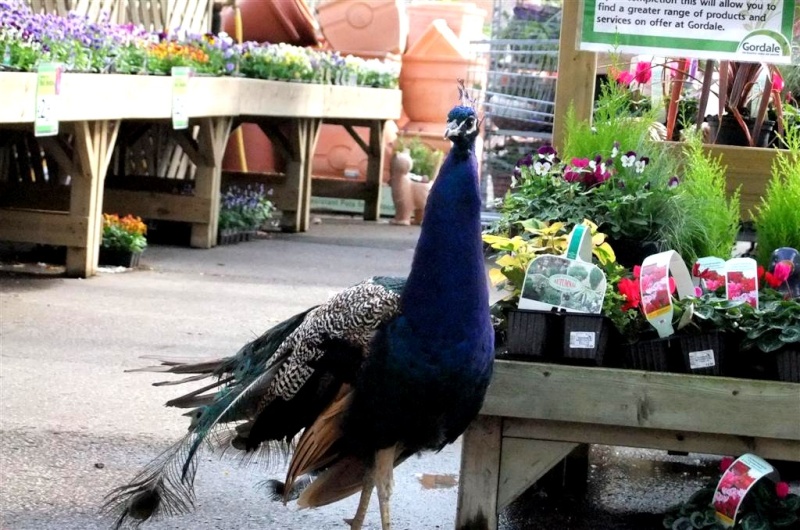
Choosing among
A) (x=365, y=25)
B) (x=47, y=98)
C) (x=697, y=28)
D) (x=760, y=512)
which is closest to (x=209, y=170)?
(x=47, y=98)

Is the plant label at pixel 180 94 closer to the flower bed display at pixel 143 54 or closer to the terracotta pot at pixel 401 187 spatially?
the flower bed display at pixel 143 54

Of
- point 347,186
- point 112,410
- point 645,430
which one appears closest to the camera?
point 645,430

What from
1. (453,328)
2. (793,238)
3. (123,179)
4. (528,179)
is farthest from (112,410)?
(123,179)

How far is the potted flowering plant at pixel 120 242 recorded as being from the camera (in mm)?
9516

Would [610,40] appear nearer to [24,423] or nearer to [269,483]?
[269,483]

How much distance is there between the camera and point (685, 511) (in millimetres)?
4375

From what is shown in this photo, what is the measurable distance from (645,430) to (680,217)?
38.5 inches

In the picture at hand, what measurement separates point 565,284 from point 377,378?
2.68ft

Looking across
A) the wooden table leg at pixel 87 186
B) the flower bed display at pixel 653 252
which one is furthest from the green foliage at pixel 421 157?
the flower bed display at pixel 653 252

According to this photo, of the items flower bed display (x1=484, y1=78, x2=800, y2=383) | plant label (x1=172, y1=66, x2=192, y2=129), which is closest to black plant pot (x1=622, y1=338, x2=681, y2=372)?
flower bed display (x1=484, y1=78, x2=800, y2=383)

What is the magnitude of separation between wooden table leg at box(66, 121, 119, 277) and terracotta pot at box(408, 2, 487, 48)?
853cm

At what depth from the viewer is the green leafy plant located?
9508 mm

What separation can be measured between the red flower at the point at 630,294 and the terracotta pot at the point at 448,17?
41.8 ft

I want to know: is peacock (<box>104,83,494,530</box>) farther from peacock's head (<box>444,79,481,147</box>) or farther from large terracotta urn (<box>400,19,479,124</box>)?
large terracotta urn (<box>400,19,479,124</box>)
